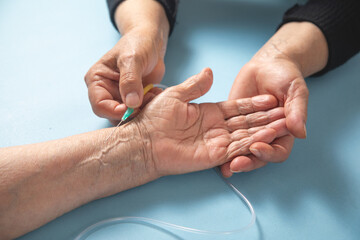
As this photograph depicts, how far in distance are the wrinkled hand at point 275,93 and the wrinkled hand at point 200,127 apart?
1.3 inches

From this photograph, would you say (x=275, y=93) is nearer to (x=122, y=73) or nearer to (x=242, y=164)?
(x=242, y=164)

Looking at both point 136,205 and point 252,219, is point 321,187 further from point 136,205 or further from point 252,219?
point 136,205

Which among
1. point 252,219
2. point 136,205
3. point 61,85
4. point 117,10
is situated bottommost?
point 252,219

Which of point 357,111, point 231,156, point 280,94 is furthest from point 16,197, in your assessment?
point 357,111

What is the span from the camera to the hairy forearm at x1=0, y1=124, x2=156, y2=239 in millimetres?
901

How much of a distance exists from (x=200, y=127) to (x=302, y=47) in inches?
24.6

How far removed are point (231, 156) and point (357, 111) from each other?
68cm

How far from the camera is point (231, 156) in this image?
107 cm

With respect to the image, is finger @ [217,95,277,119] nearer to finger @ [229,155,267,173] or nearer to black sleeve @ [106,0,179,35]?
finger @ [229,155,267,173]

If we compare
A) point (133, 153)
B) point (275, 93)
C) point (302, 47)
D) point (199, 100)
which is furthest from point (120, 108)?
point (302, 47)

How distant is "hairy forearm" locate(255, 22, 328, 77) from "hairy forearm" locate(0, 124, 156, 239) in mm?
733

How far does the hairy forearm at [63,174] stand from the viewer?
901 mm

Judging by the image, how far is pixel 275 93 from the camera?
Result: 3.80 ft

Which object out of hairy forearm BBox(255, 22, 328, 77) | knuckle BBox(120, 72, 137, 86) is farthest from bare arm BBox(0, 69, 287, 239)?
hairy forearm BBox(255, 22, 328, 77)
